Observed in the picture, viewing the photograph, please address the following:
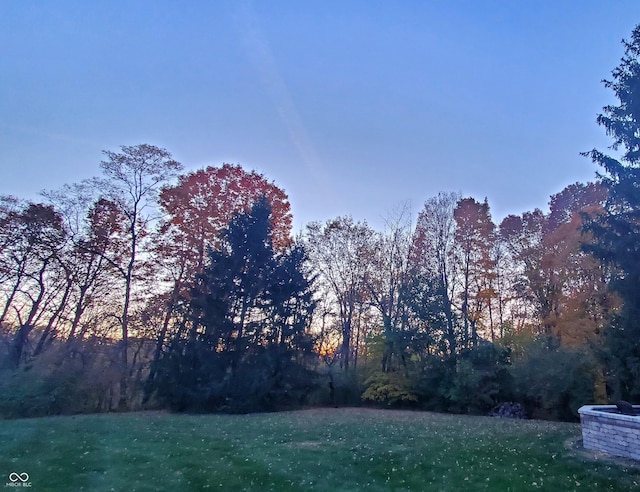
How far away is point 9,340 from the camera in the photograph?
17250mm

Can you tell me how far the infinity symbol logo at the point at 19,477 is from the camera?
519 centimetres

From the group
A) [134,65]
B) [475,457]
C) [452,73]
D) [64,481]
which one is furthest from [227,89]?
[475,457]

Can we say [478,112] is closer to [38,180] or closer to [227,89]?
[227,89]

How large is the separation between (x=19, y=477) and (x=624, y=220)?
48.4 feet

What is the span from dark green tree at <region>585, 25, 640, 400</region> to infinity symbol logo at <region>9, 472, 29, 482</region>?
12.8 m

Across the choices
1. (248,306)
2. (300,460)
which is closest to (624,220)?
(300,460)

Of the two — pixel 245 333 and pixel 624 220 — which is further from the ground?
pixel 624 220

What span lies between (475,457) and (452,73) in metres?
10.8

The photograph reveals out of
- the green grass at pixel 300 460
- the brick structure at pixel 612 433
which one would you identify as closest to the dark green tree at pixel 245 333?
the green grass at pixel 300 460

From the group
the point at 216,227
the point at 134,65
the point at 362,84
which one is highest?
the point at 362,84

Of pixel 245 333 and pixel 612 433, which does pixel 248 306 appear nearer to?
pixel 245 333

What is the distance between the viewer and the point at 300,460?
22.1ft

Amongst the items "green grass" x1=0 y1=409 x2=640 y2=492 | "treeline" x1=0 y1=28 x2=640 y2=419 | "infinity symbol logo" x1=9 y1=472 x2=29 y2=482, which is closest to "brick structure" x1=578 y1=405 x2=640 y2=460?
"green grass" x1=0 y1=409 x2=640 y2=492

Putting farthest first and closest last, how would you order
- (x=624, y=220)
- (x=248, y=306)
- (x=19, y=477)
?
(x=248, y=306) → (x=624, y=220) → (x=19, y=477)
